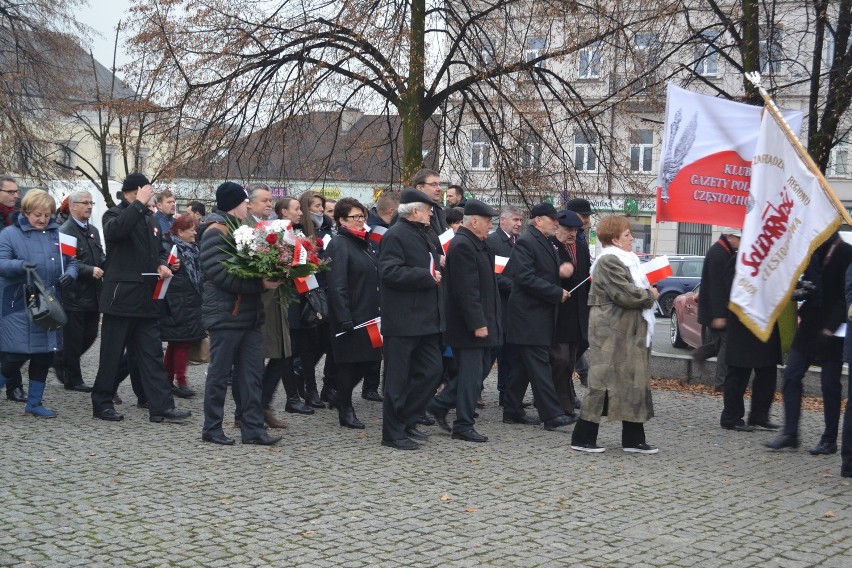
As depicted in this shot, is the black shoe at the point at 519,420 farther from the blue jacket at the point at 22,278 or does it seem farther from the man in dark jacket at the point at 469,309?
the blue jacket at the point at 22,278

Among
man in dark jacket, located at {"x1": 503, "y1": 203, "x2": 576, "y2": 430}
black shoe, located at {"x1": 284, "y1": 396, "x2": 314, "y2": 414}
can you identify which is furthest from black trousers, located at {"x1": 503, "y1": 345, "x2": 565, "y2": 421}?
black shoe, located at {"x1": 284, "y1": 396, "x2": 314, "y2": 414}

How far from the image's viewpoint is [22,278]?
934cm

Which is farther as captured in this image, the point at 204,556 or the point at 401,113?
the point at 401,113

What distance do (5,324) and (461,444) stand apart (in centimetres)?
397

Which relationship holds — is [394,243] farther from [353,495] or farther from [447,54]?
[447,54]

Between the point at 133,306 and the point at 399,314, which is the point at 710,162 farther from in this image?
the point at 133,306

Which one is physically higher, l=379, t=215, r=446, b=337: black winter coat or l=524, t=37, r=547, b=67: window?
l=524, t=37, r=547, b=67: window

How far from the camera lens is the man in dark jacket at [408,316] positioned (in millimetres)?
8539

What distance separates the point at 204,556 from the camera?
215 inches

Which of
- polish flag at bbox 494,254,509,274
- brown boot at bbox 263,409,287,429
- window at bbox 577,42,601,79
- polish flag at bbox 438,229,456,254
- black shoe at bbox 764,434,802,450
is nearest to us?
black shoe at bbox 764,434,802,450

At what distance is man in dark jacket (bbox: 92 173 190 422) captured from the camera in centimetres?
916

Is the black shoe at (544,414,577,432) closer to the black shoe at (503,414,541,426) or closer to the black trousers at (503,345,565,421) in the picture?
the black trousers at (503,345,565,421)

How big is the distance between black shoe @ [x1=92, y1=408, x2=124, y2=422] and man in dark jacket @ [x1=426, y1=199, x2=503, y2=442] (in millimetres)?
2873

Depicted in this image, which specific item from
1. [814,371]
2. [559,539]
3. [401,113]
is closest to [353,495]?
[559,539]
